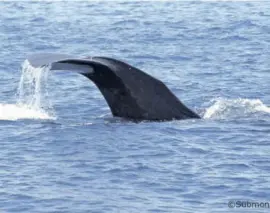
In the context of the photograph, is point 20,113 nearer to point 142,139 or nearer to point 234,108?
point 142,139

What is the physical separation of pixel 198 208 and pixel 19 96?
26.8 feet

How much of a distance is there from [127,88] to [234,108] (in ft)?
9.08

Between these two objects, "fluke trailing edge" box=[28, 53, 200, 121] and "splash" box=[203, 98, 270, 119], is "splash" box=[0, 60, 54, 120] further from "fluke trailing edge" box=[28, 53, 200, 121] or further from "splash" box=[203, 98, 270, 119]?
"splash" box=[203, 98, 270, 119]

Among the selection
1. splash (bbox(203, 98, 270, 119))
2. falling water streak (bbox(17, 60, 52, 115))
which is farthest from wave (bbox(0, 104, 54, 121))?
splash (bbox(203, 98, 270, 119))

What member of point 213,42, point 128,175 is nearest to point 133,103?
point 128,175

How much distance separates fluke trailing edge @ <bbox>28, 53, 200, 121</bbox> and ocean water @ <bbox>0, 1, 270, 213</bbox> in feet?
0.57

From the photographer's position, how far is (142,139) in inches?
547

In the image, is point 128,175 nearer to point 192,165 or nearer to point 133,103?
point 192,165

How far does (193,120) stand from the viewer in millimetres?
14820

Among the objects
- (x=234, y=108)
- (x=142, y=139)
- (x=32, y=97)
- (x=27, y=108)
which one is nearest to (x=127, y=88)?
(x=142, y=139)

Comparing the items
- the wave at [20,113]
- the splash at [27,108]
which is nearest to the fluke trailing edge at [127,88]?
the splash at [27,108]

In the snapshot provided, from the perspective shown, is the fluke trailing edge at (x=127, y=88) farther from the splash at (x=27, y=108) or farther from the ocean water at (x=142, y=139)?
the splash at (x=27, y=108)

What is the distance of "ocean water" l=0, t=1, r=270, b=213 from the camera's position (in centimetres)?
1154

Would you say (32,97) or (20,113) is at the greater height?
(32,97)
